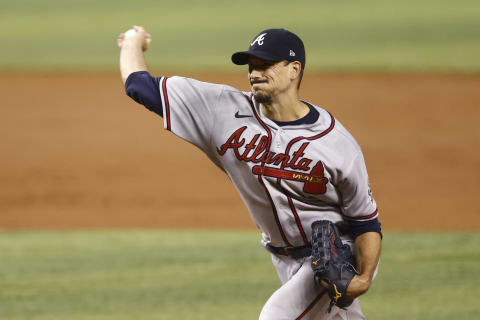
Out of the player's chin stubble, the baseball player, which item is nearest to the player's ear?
the baseball player

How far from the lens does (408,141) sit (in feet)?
42.1

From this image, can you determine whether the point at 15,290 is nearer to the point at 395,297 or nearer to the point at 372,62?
the point at 395,297

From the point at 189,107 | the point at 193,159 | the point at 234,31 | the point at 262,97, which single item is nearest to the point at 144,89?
the point at 189,107

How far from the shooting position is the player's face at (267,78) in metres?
3.79

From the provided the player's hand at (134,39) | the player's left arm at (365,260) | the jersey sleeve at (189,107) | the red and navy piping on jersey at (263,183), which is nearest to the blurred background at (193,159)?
the red and navy piping on jersey at (263,183)

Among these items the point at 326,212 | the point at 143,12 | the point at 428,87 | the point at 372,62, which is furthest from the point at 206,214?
the point at 143,12

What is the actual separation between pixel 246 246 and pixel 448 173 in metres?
4.40

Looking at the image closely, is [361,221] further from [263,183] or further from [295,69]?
[295,69]

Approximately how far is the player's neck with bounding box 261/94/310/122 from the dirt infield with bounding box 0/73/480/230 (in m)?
5.57

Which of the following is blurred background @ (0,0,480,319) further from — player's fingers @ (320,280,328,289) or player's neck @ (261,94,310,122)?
player's neck @ (261,94,310,122)

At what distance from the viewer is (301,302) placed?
386cm

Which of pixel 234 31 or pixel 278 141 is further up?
pixel 278 141

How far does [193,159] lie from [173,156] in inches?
13.2

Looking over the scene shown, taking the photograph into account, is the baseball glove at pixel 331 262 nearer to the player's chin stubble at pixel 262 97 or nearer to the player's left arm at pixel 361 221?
the player's left arm at pixel 361 221
